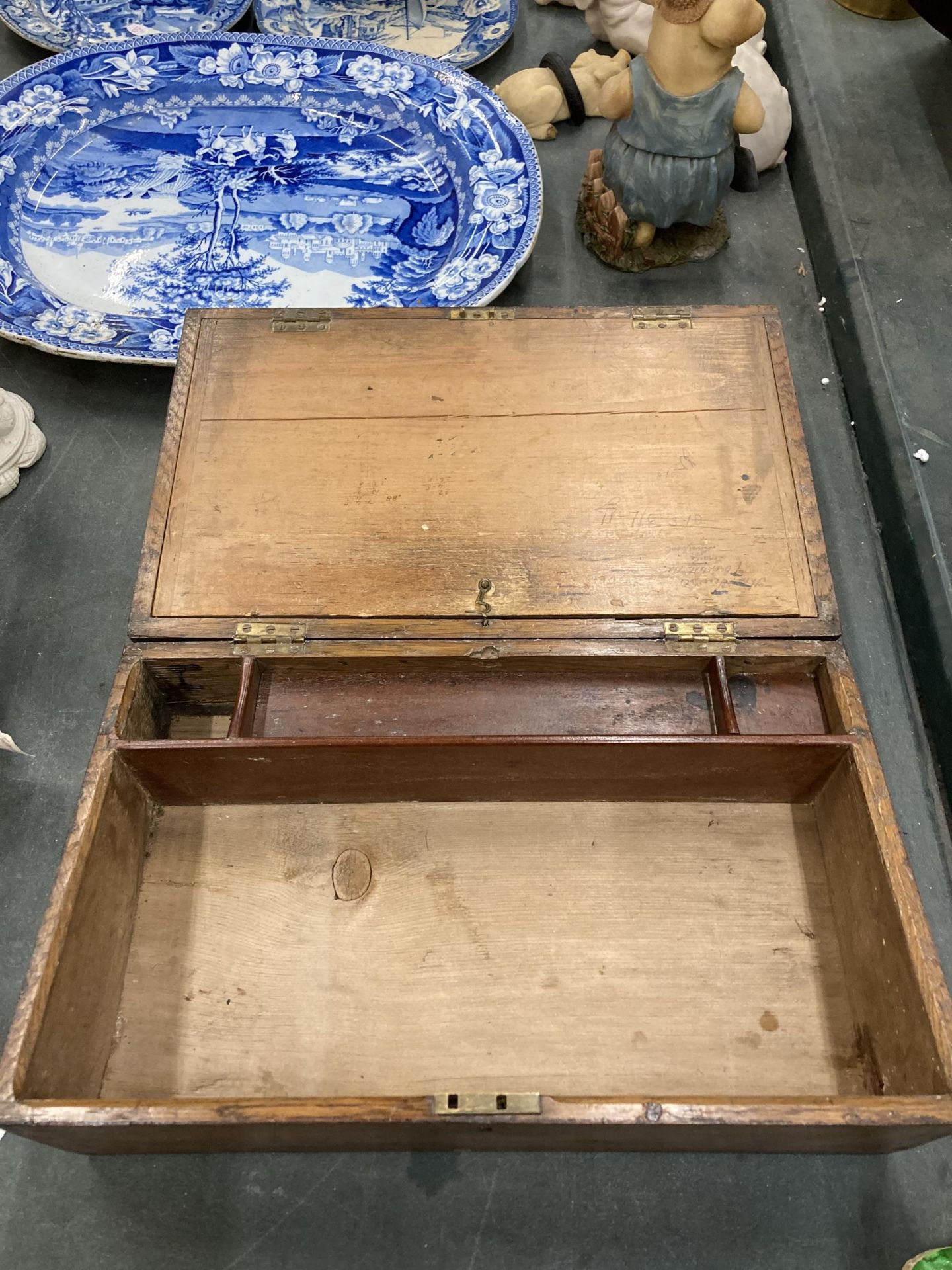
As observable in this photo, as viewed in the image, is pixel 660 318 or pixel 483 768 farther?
pixel 660 318

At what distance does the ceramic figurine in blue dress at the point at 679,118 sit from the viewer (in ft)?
5.60

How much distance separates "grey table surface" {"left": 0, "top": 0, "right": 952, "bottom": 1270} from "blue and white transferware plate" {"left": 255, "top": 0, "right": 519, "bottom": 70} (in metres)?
0.77

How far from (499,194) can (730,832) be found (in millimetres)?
1617

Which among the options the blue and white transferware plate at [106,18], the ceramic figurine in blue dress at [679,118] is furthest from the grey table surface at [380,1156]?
the blue and white transferware plate at [106,18]

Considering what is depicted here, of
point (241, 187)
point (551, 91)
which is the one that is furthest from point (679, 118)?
point (241, 187)

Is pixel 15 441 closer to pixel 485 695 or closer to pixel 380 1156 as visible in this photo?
pixel 485 695

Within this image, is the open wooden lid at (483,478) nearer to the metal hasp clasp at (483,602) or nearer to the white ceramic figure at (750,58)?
the metal hasp clasp at (483,602)

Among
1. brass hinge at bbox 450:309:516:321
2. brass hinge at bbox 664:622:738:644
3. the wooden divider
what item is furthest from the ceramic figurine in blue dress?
the wooden divider

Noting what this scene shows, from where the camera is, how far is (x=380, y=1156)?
4.40ft

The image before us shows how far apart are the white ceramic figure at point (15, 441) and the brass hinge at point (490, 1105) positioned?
1709 mm

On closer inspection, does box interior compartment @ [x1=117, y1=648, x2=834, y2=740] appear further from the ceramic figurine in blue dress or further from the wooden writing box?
the ceramic figurine in blue dress

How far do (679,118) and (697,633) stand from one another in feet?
4.09

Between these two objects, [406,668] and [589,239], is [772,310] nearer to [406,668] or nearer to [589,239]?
[589,239]

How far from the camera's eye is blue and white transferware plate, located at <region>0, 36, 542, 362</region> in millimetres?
2035
